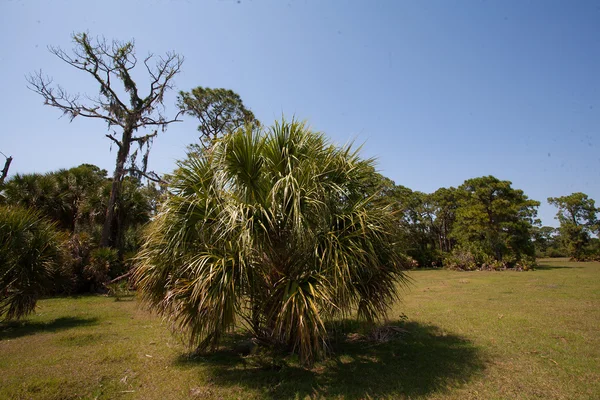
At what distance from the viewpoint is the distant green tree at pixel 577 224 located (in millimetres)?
32250

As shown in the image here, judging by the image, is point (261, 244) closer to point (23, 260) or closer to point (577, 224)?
point (23, 260)

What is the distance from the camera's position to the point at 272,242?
511cm

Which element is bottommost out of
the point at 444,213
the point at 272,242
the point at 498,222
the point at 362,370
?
the point at 362,370

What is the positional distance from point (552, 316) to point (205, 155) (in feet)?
32.2

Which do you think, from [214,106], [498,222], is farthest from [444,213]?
[214,106]

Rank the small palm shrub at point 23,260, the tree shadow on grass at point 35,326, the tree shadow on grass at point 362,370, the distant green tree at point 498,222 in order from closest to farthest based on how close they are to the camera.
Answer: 1. the tree shadow on grass at point 362,370
2. the small palm shrub at point 23,260
3. the tree shadow on grass at point 35,326
4. the distant green tree at point 498,222

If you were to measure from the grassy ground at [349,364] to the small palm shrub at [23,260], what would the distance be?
940 mm

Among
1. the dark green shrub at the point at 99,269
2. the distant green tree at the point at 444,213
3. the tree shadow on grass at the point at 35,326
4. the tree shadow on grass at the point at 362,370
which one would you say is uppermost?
the distant green tree at the point at 444,213

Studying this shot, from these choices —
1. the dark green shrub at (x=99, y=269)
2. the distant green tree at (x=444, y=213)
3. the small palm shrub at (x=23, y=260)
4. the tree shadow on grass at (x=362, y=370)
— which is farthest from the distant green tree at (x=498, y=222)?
the small palm shrub at (x=23, y=260)

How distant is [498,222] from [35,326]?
30.2 m

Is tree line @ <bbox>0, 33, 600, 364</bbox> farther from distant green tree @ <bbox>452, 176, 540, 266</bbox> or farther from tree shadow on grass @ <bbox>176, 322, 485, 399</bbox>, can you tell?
distant green tree @ <bbox>452, 176, 540, 266</bbox>

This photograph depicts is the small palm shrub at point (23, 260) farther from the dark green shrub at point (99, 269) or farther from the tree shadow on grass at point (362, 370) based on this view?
the dark green shrub at point (99, 269)

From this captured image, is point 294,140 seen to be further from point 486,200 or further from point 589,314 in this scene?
point 486,200

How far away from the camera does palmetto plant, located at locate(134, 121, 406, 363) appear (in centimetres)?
456
